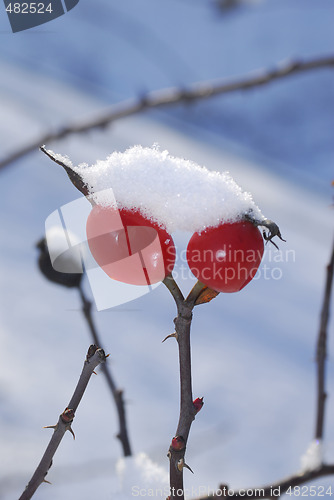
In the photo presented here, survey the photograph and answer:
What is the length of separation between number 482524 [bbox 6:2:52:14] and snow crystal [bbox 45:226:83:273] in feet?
1.30

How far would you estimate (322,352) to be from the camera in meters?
0.46

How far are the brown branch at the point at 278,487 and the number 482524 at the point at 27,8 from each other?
2.10ft

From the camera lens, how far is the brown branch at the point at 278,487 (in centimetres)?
26

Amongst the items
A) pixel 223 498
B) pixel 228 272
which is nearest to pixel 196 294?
pixel 228 272

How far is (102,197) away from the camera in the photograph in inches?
13.2

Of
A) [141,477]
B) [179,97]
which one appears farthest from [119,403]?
[179,97]

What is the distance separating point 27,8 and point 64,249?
421 millimetres

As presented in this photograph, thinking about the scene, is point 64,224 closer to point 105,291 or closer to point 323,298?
point 105,291

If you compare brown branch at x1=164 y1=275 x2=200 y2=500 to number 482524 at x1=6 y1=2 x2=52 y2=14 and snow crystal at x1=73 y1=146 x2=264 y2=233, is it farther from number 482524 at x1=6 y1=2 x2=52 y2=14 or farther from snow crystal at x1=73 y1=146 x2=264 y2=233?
number 482524 at x1=6 y1=2 x2=52 y2=14

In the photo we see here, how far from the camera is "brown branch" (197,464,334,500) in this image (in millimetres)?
257
